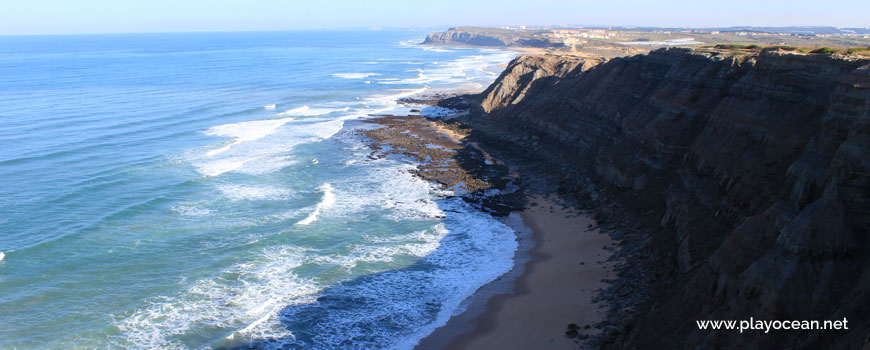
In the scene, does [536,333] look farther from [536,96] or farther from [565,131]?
[536,96]

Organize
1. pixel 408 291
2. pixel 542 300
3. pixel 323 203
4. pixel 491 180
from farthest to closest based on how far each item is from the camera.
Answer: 1. pixel 491 180
2. pixel 323 203
3. pixel 408 291
4. pixel 542 300

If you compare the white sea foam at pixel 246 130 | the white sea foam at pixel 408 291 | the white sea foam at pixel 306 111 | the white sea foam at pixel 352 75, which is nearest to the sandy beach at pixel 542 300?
the white sea foam at pixel 408 291

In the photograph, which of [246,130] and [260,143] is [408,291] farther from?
[246,130]

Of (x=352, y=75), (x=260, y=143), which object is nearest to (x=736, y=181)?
(x=260, y=143)

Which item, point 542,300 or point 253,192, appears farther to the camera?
point 253,192

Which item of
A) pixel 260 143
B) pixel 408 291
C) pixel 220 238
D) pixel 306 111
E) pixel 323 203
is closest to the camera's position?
pixel 408 291

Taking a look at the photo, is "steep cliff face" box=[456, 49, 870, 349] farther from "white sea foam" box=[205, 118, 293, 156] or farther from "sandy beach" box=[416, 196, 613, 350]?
"white sea foam" box=[205, 118, 293, 156]

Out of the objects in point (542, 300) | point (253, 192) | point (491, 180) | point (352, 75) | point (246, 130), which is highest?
point (352, 75)
